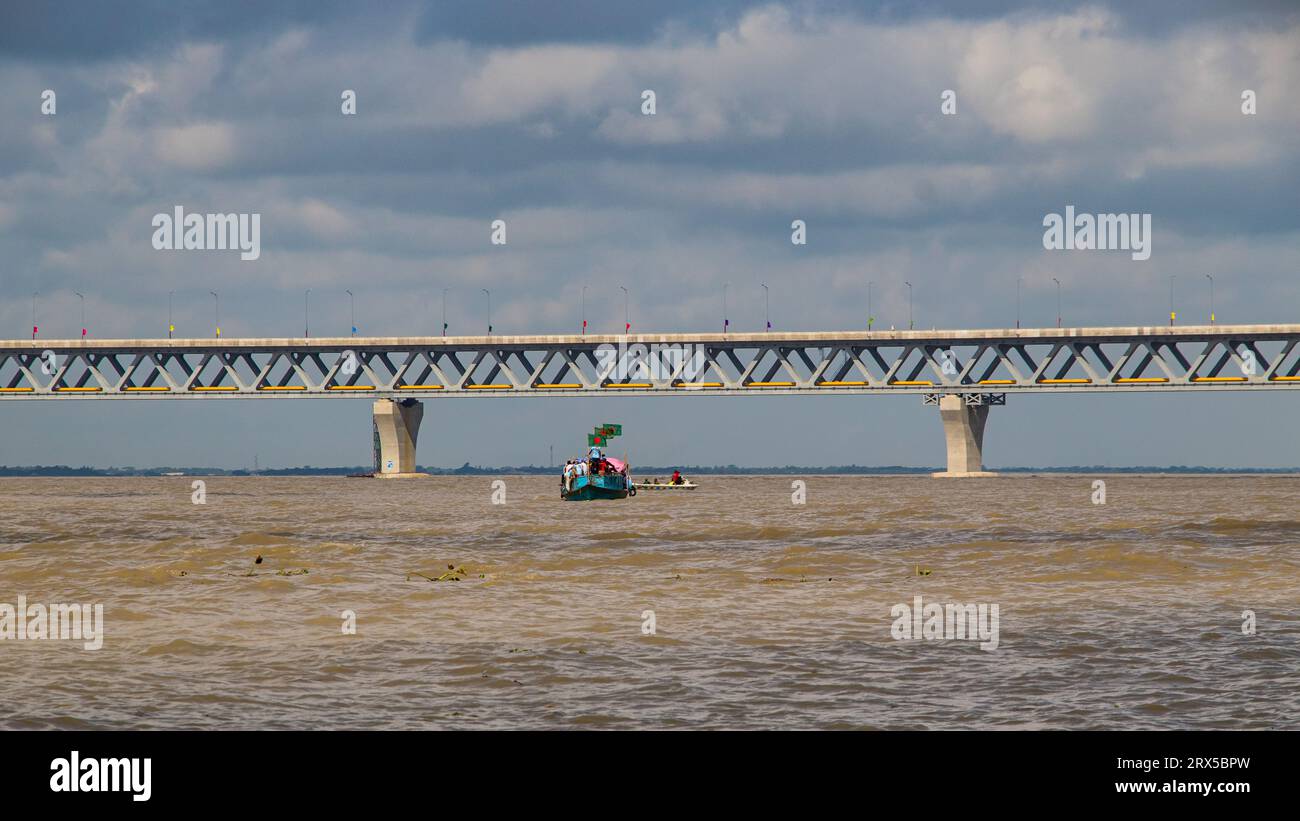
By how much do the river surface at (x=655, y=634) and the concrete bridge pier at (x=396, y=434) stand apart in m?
119

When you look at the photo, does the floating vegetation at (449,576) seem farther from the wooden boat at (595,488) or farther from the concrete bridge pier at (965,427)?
the concrete bridge pier at (965,427)

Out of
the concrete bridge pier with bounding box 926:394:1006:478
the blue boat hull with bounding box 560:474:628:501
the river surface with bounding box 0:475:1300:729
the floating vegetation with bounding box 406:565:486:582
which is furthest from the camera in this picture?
the concrete bridge pier with bounding box 926:394:1006:478

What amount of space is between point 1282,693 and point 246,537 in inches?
1453

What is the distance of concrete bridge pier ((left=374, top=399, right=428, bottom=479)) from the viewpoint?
16800cm

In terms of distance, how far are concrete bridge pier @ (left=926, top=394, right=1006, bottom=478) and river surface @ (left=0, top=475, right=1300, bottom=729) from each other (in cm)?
11303

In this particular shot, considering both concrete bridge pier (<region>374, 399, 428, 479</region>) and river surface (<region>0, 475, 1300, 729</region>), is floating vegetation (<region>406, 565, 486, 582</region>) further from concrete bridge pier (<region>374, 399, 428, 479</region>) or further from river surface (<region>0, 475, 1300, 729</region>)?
concrete bridge pier (<region>374, 399, 428, 479</region>)

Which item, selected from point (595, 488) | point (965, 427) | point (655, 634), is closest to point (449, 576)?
point (655, 634)

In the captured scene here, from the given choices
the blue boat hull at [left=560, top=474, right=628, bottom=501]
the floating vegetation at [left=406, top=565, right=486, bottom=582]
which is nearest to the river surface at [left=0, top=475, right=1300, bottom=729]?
the floating vegetation at [left=406, top=565, right=486, bottom=582]

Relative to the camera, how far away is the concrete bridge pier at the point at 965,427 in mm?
161375

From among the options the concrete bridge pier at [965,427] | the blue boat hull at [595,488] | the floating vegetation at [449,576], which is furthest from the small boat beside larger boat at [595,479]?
the concrete bridge pier at [965,427]

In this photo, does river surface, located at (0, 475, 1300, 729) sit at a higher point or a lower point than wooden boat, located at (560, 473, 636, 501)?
lower

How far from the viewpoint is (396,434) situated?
169 m
